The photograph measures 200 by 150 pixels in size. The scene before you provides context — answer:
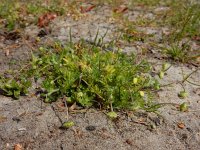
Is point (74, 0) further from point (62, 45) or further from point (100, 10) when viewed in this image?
point (62, 45)

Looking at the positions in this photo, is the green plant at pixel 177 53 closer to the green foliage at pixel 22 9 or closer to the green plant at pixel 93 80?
the green plant at pixel 93 80

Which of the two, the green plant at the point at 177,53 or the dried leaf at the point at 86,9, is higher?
the dried leaf at the point at 86,9

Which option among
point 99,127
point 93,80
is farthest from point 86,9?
point 99,127

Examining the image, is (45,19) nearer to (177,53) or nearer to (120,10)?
(120,10)

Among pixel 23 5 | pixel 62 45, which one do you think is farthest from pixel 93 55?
pixel 23 5

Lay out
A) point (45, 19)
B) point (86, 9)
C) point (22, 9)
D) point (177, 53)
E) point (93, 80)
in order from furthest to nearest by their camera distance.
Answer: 1. point (86, 9)
2. point (22, 9)
3. point (45, 19)
4. point (177, 53)
5. point (93, 80)

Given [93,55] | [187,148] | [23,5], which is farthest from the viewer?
[23,5]

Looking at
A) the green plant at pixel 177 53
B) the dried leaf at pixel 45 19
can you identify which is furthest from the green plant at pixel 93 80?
the dried leaf at pixel 45 19

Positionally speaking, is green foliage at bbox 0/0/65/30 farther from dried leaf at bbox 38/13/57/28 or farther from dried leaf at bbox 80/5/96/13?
dried leaf at bbox 80/5/96/13

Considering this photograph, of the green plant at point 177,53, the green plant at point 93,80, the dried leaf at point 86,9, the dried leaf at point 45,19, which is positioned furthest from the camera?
the dried leaf at point 86,9

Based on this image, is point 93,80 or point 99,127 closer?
point 99,127

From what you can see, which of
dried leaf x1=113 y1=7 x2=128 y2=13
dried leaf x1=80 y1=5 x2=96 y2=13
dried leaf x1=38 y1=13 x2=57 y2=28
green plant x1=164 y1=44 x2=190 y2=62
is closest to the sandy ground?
green plant x1=164 y1=44 x2=190 y2=62
